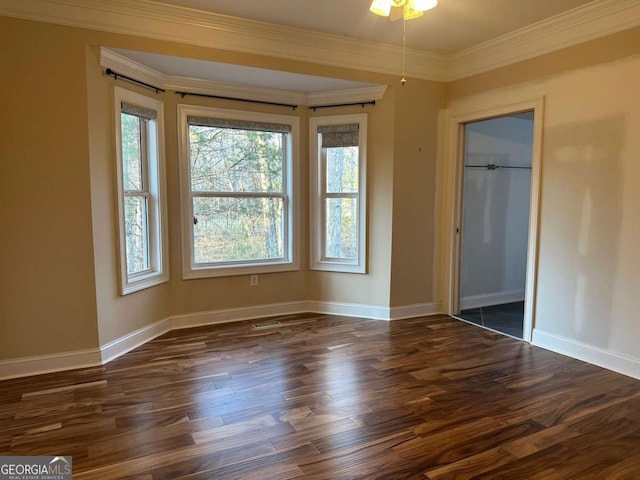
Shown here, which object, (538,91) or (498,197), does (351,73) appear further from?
(498,197)

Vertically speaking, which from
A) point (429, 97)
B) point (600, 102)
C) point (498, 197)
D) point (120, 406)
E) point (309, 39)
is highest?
point (309, 39)

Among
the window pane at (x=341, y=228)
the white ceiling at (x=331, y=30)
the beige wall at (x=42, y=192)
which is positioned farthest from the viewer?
the window pane at (x=341, y=228)

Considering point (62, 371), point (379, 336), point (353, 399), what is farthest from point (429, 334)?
point (62, 371)

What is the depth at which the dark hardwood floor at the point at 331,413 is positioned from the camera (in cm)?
203

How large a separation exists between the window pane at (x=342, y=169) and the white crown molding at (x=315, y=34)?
2.81 ft

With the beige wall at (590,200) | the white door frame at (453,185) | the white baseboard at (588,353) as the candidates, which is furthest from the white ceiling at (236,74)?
the white baseboard at (588,353)

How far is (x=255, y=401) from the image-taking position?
2.64 metres

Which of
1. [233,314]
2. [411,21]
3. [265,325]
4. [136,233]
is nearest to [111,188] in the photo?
[136,233]

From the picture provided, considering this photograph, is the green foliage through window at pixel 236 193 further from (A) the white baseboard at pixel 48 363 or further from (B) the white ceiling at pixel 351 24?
(A) the white baseboard at pixel 48 363

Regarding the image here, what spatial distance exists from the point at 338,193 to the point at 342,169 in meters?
0.25

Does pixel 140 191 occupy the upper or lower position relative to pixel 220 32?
lower

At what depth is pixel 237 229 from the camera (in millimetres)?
4363

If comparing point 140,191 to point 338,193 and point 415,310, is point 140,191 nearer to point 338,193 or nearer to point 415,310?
point 338,193

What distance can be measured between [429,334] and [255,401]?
6.32 ft
